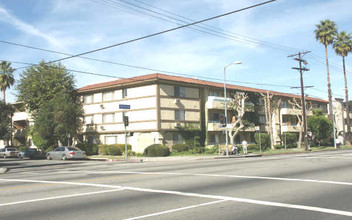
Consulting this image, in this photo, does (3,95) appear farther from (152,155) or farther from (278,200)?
(278,200)

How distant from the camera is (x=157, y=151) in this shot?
35.0 m

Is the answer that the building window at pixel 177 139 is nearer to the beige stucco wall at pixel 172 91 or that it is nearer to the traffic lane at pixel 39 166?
the beige stucco wall at pixel 172 91

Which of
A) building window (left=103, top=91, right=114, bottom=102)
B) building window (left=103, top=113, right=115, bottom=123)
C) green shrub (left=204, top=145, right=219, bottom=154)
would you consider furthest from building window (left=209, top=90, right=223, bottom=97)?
building window (left=103, top=113, right=115, bottom=123)

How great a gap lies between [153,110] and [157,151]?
5409 millimetres

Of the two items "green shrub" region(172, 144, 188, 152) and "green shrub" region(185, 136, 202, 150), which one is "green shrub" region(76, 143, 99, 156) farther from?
"green shrub" region(185, 136, 202, 150)

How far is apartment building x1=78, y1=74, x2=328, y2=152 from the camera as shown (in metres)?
38.6

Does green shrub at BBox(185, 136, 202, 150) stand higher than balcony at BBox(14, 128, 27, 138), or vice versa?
balcony at BBox(14, 128, 27, 138)

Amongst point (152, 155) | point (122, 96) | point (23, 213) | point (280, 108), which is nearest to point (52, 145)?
point (122, 96)

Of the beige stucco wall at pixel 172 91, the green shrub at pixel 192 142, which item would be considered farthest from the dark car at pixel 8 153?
the green shrub at pixel 192 142

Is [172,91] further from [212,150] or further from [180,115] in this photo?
[212,150]

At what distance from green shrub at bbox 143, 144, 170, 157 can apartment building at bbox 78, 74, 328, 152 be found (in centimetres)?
245

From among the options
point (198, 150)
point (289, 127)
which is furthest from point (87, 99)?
point (289, 127)

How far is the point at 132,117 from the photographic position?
40250 mm

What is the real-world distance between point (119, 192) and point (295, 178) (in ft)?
21.1
